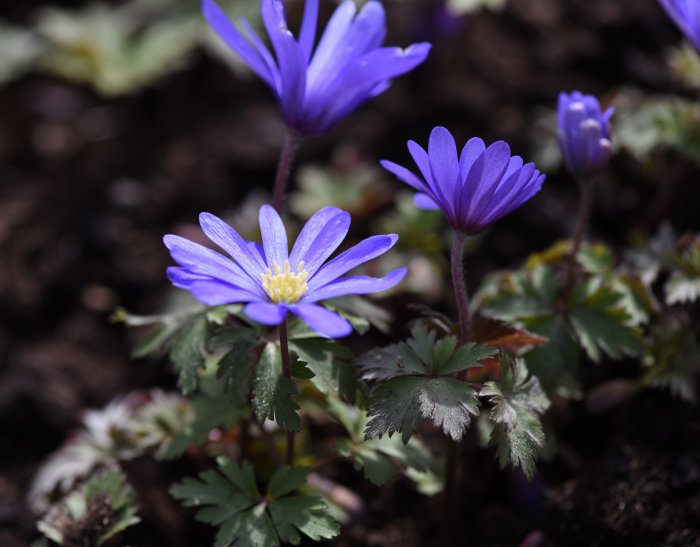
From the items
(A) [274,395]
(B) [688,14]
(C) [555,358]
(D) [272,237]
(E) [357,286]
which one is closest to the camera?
(E) [357,286]

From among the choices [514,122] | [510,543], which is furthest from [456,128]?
[510,543]

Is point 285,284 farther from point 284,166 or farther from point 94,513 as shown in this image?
point 94,513

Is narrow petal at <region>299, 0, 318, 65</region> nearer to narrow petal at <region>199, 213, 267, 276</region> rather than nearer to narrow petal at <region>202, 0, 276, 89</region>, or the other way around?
narrow petal at <region>202, 0, 276, 89</region>

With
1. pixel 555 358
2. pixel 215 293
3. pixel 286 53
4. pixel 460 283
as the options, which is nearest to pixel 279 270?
pixel 215 293

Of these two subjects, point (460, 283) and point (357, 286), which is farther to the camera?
point (460, 283)

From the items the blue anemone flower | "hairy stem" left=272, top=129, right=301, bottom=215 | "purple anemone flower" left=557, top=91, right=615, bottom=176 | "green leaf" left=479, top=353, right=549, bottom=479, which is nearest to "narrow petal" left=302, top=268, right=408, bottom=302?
"green leaf" left=479, top=353, right=549, bottom=479

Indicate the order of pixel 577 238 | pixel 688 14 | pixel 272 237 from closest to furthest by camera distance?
1. pixel 272 237
2. pixel 577 238
3. pixel 688 14

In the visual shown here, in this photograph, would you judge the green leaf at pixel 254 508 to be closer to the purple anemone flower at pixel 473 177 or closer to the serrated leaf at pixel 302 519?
the serrated leaf at pixel 302 519

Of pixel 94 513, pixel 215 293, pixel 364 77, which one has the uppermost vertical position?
pixel 364 77
